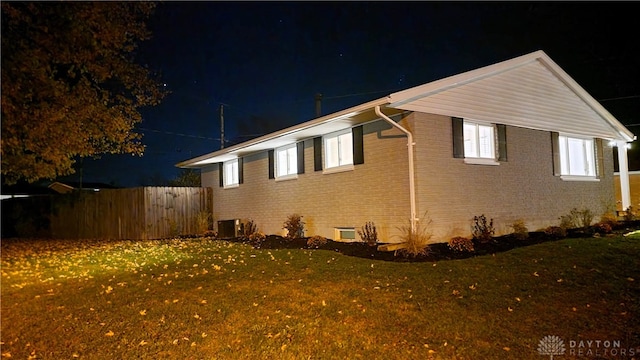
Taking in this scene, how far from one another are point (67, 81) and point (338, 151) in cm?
699

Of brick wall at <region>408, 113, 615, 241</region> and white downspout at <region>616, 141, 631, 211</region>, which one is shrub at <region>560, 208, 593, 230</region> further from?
white downspout at <region>616, 141, 631, 211</region>

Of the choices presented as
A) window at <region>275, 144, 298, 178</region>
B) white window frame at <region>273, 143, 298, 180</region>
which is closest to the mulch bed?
white window frame at <region>273, 143, 298, 180</region>

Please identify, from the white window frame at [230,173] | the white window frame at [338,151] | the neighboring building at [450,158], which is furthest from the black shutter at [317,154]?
the white window frame at [230,173]

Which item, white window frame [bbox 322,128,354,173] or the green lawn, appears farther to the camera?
white window frame [bbox 322,128,354,173]

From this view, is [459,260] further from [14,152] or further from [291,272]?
[14,152]

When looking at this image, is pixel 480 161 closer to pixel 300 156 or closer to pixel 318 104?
pixel 300 156

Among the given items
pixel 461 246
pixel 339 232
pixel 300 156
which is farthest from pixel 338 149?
pixel 461 246

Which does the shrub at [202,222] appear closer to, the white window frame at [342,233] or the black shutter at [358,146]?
the white window frame at [342,233]

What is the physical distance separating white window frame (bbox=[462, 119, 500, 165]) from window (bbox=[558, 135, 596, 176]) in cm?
347

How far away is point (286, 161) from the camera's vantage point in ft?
47.5

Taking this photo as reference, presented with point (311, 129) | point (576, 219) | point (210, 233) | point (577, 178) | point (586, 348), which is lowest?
point (586, 348)

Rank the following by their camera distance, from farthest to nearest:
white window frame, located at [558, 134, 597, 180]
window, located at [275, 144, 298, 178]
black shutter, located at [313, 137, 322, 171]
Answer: window, located at [275, 144, 298, 178]
white window frame, located at [558, 134, 597, 180]
black shutter, located at [313, 137, 322, 171]

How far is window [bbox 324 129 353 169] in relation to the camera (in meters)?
11.7

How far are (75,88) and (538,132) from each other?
492 inches
